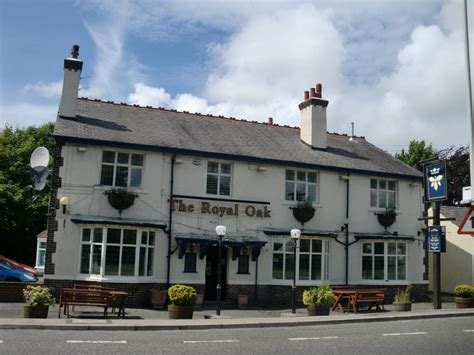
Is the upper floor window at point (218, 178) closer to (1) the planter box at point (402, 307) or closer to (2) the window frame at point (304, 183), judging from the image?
(2) the window frame at point (304, 183)

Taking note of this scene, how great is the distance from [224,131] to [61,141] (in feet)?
26.5

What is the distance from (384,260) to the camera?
25984 millimetres

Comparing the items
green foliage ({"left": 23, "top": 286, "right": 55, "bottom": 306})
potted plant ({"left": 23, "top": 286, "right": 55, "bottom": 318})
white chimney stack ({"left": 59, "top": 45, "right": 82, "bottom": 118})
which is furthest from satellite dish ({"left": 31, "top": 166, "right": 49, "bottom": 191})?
potted plant ({"left": 23, "top": 286, "right": 55, "bottom": 318})

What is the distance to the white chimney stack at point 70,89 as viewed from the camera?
22.7 m

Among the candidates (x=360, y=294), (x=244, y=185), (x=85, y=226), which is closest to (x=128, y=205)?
(x=85, y=226)

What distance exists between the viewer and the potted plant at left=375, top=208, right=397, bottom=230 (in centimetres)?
2603

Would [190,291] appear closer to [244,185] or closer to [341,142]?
[244,185]

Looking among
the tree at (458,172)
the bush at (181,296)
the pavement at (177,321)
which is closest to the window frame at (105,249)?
the pavement at (177,321)

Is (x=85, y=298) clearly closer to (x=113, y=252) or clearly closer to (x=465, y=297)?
(x=113, y=252)

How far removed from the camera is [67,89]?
22.7 m

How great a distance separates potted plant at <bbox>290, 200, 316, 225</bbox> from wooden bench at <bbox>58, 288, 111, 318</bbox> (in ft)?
31.7

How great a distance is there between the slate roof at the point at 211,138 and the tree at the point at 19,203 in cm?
1589

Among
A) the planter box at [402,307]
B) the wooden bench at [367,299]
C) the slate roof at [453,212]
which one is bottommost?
the planter box at [402,307]

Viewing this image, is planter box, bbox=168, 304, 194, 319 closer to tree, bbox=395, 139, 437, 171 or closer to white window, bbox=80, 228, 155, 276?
white window, bbox=80, 228, 155, 276
